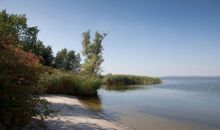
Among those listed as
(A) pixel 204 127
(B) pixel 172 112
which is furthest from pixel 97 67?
(A) pixel 204 127

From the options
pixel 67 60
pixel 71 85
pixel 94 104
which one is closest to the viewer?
pixel 94 104

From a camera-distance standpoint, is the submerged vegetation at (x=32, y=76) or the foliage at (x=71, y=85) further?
the foliage at (x=71, y=85)

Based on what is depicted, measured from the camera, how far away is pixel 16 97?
666 cm

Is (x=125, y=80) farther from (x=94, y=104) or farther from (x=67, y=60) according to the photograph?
(x=94, y=104)

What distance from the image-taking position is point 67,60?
6812 cm

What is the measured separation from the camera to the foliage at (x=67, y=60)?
6391 centimetres

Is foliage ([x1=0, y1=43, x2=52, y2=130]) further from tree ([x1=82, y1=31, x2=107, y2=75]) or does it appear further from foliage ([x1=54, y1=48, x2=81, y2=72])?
foliage ([x1=54, y1=48, x2=81, y2=72])

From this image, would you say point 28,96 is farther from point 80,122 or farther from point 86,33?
point 86,33

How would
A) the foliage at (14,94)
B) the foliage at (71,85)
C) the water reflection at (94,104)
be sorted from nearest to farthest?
the foliage at (14,94)
the water reflection at (94,104)
the foliage at (71,85)

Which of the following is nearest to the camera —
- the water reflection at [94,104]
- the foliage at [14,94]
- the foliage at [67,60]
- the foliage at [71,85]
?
the foliage at [14,94]

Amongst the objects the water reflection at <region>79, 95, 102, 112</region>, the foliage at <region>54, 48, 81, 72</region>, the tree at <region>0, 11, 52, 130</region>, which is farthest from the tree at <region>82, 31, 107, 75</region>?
the tree at <region>0, 11, 52, 130</region>

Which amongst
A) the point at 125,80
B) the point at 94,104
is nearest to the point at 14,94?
the point at 94,104

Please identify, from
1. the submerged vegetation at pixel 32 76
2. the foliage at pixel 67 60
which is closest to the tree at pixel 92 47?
the submerged vegetation at pixel 32 76

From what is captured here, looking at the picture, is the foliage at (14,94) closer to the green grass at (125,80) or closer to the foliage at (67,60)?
the green grass at (125,80)
